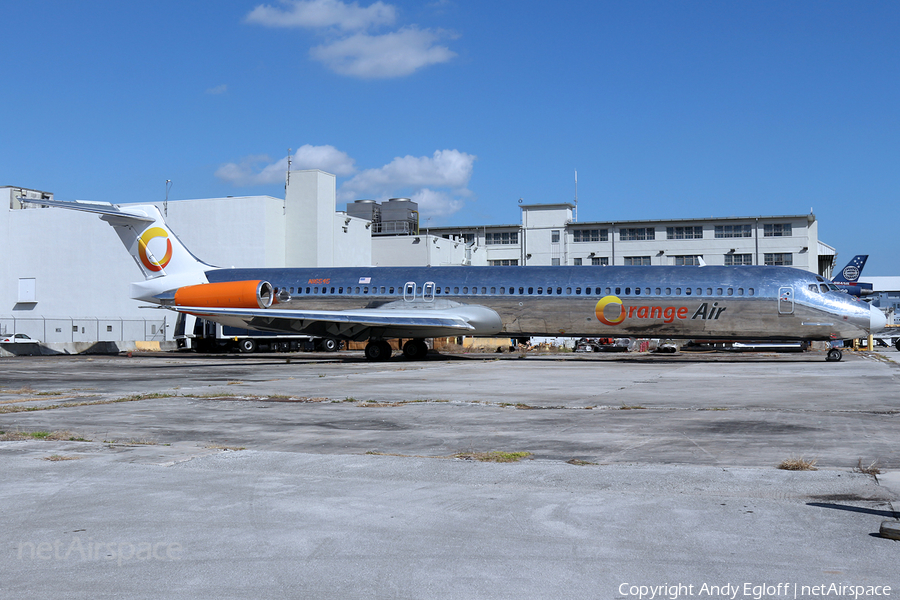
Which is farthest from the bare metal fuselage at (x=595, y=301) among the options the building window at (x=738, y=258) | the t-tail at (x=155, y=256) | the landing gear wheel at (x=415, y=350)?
the building window at (x=738, y=258)

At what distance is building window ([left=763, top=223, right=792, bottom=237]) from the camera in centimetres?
7656

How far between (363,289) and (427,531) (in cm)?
2885

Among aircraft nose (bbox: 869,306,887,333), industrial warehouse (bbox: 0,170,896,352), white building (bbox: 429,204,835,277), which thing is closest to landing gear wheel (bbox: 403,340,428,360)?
aircraft nose (bbox: 869,306,887,333)

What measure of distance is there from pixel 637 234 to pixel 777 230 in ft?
45.1

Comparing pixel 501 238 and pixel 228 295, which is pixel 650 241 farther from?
pixel 228 295

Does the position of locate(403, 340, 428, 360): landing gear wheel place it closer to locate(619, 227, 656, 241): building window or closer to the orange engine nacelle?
the orange engine nacelle

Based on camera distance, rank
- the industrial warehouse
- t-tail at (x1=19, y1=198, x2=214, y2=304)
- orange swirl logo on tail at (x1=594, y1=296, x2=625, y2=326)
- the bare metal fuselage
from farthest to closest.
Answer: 1. the industrial warehouse
2. t-tail at (x1=19, y1=198, x2=214, y2=304)
3. orange swirl logo on tail at (x1=594, y1=296, x2=625, y2=326)
4. the bare metal fuselage

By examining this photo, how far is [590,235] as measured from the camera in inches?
3307

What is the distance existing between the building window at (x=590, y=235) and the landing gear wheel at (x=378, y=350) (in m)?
53.7

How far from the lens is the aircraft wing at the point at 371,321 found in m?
31.5

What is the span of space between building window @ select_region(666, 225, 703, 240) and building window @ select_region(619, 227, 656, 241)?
1.65 metres

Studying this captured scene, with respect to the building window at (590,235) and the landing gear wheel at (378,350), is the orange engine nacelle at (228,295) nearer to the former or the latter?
the landing gear wheel at (378,350)

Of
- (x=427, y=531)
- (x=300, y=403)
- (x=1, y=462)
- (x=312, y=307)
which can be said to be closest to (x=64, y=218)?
(x=312, y=307)

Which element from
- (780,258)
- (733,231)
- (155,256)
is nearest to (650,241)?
(733,231)
